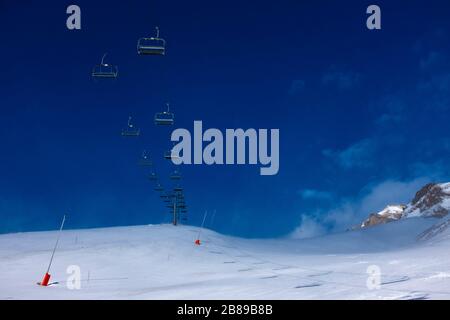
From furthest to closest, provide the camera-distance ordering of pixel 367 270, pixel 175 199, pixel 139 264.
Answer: pixel 175 199
pixel 139 264
pixel 367 270

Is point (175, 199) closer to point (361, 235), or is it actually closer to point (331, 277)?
point (361, 235)

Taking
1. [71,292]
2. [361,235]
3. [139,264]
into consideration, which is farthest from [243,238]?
[71,292]

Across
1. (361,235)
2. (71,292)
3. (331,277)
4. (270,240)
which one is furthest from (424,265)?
(361,235)

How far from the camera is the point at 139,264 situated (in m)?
20.8

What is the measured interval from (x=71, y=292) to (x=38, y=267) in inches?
280

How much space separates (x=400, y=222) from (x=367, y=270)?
135 feet

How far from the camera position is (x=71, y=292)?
41.7ft
